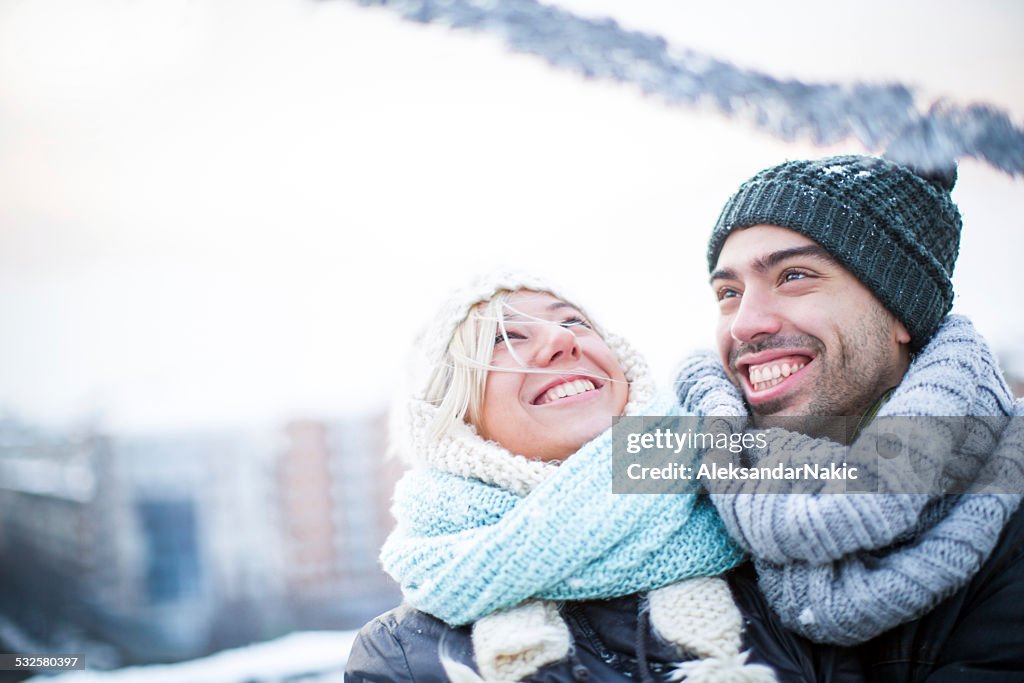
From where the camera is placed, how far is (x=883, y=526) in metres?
1.16

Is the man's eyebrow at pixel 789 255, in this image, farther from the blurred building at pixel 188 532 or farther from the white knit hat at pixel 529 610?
the blurred building at pixel 188 532

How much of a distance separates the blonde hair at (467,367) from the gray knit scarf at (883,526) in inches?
22.1

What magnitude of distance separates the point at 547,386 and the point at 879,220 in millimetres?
793

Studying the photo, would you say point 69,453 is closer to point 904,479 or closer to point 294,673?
point 294,673

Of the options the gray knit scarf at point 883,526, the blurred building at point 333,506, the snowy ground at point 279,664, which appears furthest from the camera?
→ the blurred building at point 333,506

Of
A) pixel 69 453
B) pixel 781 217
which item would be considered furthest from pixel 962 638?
pixel 69 453

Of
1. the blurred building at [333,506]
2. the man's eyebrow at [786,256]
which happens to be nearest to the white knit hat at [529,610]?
the man's eyebrow at [786,256]

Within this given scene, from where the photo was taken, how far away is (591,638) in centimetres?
136

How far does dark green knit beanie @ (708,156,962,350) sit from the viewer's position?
158 centimetres

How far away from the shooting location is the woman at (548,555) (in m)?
1.29

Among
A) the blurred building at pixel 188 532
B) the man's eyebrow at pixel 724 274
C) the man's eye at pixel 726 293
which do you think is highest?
the man's eyebrow at pixel 724 274

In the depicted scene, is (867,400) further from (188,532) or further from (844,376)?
(188,532)

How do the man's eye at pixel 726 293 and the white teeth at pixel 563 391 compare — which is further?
the man's eye at pixel 726 293

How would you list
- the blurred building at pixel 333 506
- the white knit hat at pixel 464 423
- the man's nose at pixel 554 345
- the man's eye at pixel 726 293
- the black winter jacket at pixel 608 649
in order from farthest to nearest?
the blurred building at pixel 333 506, the man's eye at pixel 726 293, the man's nose at pixel 554 345, the white knit hat at pixel 464 423, the black winter jacket at pixel 608 649
